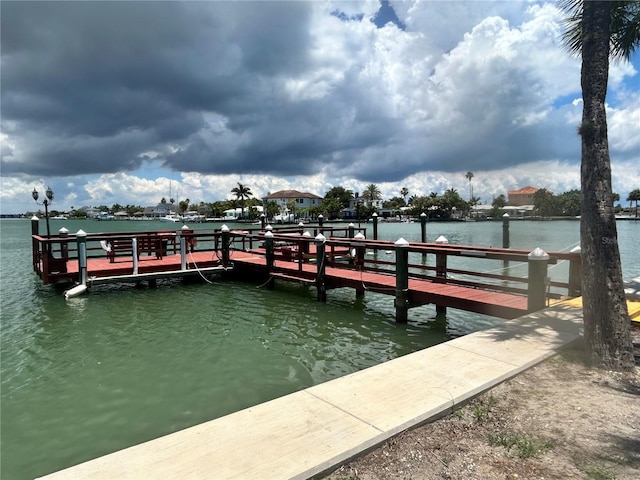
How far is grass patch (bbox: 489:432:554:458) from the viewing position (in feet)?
10.8

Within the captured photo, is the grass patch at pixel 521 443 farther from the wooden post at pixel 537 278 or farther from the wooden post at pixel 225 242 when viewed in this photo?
the wooden post at pixel 225 242

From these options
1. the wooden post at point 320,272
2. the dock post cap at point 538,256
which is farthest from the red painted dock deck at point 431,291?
the dock post cap at point 538,256

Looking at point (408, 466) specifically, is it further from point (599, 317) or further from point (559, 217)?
point (559, 217)

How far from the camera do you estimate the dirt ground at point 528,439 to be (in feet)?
10.0

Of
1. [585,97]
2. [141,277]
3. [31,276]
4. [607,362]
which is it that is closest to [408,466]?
[607,362]

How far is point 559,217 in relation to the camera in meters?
138

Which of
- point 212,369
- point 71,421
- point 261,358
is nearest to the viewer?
point 71,421

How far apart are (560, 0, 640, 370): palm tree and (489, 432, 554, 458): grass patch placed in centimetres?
228

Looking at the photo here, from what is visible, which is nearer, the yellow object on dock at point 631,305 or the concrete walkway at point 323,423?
the concrete walkway at point 323,423

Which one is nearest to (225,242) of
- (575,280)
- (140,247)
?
(140,247)

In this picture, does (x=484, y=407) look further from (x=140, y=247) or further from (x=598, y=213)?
(x=140, y=247)

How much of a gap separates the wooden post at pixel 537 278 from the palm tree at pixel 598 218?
185 cm

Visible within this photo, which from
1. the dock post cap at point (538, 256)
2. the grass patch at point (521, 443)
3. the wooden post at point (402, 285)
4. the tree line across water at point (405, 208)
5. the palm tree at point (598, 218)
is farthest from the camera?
the tree line across water at point (405, 208)

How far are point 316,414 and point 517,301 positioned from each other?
21.3ft
